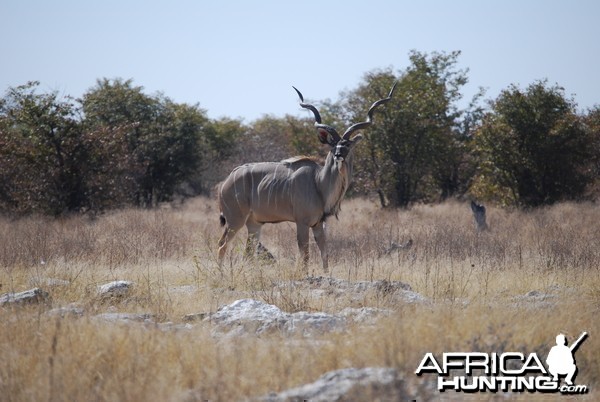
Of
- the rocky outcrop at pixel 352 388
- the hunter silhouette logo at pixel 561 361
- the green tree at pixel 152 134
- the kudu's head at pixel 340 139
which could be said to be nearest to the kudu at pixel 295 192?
the kudu's head at pixel 340 139

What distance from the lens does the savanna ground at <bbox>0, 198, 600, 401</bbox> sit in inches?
215

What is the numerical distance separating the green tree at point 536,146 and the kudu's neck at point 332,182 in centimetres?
1160

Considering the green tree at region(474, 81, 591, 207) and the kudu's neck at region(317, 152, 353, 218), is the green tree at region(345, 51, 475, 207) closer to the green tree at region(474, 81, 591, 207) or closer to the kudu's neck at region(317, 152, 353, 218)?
the green tree at region(474, 81, 591, 207)

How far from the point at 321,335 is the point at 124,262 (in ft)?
19.2

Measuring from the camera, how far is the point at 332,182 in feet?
41.1

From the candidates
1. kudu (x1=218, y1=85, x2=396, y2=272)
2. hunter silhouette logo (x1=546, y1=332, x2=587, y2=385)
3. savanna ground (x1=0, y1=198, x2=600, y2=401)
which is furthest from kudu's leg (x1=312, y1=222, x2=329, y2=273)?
hunter silhouette logo (x1=546, y1=332, x2=587, y2=385)

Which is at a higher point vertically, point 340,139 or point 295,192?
point 340,139

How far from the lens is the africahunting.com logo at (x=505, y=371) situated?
18.2 feet

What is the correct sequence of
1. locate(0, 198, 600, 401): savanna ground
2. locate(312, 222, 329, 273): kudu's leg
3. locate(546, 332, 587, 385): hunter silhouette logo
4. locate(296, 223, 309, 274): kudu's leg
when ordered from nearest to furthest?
locate(0, 198, 600, 401): savanna ground → locate(546, 332, 587, 385): hunter silhouette logo → locate(312, 222, 329, 273): kudu's leg → locate(296, 223, 309, 274): kudu's leg

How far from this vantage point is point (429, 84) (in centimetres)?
2597

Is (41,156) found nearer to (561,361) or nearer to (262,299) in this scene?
(262,299)

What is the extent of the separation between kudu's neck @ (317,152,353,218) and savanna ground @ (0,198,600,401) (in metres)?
0.83

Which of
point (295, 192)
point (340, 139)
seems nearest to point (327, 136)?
point (340, 139)

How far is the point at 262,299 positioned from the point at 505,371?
347cm
